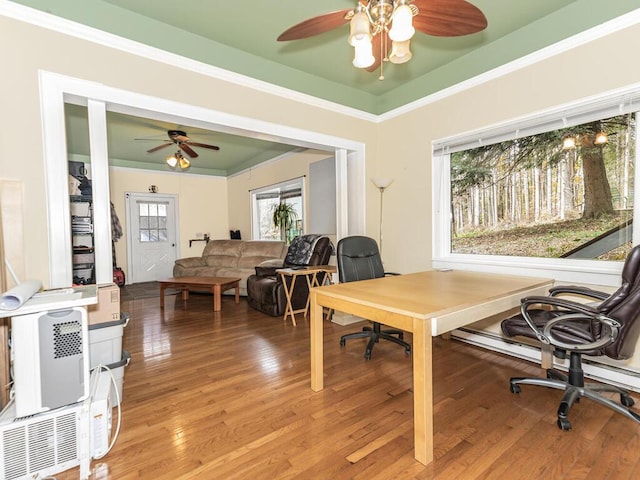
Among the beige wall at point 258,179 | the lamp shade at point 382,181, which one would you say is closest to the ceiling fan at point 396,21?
the lamp shade at point 382,181

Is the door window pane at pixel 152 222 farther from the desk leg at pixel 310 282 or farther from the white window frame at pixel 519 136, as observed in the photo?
the white window frame at pixel 519 136

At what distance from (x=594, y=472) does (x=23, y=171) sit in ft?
11.6

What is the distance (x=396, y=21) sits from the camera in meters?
1.43

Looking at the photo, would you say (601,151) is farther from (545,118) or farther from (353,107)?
(353,107)

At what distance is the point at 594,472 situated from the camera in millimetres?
1394

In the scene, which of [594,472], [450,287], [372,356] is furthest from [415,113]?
[594,472]

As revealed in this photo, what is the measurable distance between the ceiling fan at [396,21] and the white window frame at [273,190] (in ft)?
11.9

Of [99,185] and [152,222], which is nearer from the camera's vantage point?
[99,185]

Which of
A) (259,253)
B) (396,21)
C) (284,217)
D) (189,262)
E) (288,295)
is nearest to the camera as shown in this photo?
(396,21)

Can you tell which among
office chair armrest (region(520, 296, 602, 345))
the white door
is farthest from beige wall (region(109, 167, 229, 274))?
office chair armrest (region(520, 296, 602, 345))

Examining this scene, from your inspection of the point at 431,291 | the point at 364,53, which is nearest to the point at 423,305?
the point at 431,291

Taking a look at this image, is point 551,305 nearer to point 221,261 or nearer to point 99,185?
point 99,185

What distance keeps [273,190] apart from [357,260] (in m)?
3.81

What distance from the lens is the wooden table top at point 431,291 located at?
1.62 m
